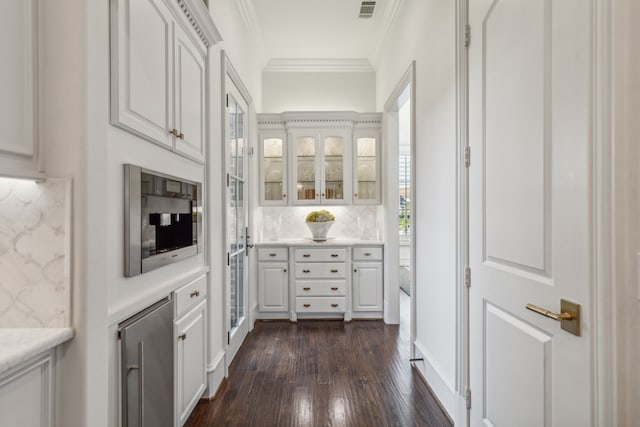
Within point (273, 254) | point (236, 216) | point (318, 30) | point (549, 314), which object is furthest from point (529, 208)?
point (318, 30)

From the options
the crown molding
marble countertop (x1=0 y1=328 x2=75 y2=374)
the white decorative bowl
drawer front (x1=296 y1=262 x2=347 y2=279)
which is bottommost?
drawer front (x1=296 y1=262 x2=347 y2=279)

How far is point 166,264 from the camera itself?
166cm

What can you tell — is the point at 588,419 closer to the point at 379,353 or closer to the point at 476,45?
the point at 476,45

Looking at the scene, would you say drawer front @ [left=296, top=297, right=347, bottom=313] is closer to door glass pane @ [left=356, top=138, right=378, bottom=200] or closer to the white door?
door glass pane @ [left=356, top=138, right=378, bottom=200]

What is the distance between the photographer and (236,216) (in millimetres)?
3148

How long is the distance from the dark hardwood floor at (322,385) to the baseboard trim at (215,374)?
5 centimetres

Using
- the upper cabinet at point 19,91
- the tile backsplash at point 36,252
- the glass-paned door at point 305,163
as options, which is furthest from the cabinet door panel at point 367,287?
the upper cabinet at point 19,91

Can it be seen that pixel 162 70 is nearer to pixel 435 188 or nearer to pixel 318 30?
pixel 435 188

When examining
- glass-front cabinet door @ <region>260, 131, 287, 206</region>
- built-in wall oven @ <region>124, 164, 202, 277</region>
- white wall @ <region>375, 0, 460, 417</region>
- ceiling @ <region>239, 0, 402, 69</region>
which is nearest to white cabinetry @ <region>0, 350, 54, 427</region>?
built-in wall oven @ <region>124, 164, 202, 277</region>

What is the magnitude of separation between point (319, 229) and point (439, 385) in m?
2.33

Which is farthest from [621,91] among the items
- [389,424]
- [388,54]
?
[388,54]

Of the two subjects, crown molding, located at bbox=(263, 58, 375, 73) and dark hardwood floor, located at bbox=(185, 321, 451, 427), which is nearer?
dark hardwood floor, located at bbox=(185, 321, 451, 427)

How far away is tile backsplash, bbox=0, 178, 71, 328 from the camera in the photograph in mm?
1071

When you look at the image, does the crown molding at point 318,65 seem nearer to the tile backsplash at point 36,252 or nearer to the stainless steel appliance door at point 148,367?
the stainless steel appliance door at point 148,367
